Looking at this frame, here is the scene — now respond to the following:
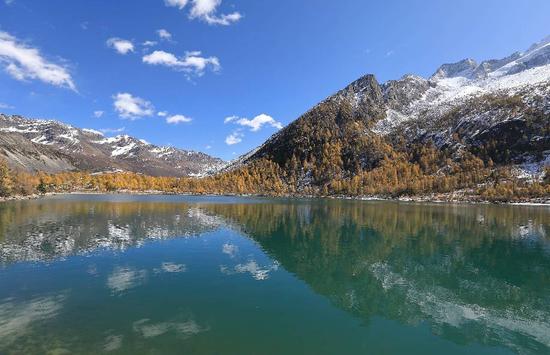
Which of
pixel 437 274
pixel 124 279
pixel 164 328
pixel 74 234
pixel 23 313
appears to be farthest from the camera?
pixel 74 234

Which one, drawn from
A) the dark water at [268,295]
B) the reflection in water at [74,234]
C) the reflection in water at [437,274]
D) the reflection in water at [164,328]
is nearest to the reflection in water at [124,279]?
the dark water at [268,295]

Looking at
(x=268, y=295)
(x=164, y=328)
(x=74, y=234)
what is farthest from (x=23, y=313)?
(x=74, y=234)

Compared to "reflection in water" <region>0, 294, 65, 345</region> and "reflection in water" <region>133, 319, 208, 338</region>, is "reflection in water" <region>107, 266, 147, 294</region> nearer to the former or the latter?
"reflection in water" <region>0, 294, 65, 345</region>

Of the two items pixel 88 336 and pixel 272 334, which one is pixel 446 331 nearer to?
pixel 272 334

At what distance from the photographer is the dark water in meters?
25.7

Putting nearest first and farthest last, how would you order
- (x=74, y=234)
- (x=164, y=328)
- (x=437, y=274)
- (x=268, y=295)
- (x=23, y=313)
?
(x=164, y=328), (x=23, y=313), (x=268, y=295), (x=437, y=274), (x=74, y=234)

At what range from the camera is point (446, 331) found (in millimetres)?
28594

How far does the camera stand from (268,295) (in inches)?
1426

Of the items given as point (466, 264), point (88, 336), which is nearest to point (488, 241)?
point (466, 264)

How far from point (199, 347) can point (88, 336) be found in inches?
308

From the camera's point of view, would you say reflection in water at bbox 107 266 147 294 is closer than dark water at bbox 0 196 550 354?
No

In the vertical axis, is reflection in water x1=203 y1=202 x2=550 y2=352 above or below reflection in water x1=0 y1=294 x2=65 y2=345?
below

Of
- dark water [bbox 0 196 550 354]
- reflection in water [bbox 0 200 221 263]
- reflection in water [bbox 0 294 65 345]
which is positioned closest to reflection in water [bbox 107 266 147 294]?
dark water [bbox 0 196 550 354]

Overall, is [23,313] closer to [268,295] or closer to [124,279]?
[124,279]
